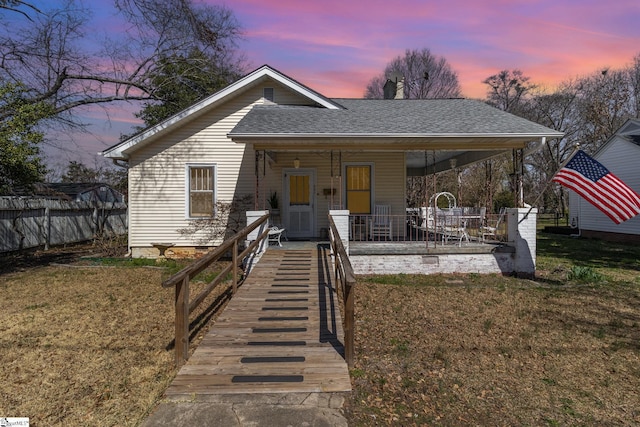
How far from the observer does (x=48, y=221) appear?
47.8ft

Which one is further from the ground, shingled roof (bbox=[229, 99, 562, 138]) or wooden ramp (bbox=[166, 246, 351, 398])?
shingled roof (bbox=[229, 99, 562, 138])

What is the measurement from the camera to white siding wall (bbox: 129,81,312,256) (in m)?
11.6

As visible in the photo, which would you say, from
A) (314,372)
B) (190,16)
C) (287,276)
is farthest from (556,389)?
(190,16)

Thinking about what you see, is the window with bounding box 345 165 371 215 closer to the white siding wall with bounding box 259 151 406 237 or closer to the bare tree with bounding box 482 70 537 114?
the white siding wall with bounding box 259 151 406 237

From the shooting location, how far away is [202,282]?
8.56 m

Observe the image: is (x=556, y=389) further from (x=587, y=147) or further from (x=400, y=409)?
Result: (x=587, y=147)

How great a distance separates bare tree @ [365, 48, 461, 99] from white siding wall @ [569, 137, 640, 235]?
18861mm

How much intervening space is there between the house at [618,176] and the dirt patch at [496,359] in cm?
1082

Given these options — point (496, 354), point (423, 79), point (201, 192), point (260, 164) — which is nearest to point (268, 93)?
point (260, 164)

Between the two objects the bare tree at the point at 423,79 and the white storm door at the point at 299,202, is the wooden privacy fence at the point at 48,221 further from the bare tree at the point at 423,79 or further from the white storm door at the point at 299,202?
the bare tree at the point at 423,79

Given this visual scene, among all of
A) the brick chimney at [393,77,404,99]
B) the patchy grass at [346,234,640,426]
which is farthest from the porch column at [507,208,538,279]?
the brick chimney at [393,77,404,99]

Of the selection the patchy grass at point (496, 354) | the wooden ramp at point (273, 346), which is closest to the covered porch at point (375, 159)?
the patchy grass at point (496, 354)

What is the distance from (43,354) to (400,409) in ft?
14.8

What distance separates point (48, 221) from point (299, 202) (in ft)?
34.9
